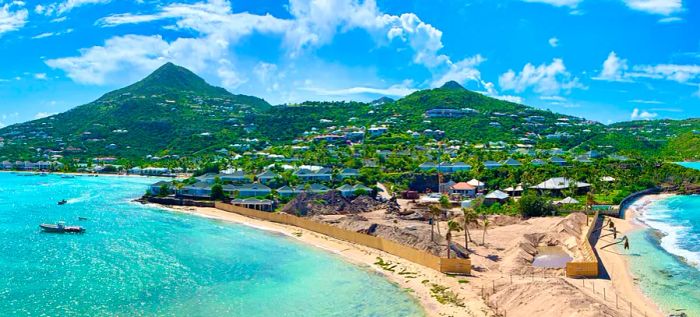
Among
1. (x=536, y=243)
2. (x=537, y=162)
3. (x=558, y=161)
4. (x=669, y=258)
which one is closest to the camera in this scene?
(x=669, y=258)

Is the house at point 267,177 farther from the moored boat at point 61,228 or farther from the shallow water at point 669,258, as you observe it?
the shallow water at point 669,258

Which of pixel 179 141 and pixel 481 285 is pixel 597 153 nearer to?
pixel 481 285

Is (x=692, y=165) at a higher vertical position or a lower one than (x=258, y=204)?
higher

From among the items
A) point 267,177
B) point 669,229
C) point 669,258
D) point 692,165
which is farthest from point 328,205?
point 692,165

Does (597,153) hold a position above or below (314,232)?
above

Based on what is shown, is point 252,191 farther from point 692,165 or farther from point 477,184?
point 692,165

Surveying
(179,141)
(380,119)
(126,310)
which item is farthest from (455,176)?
(179,141)
